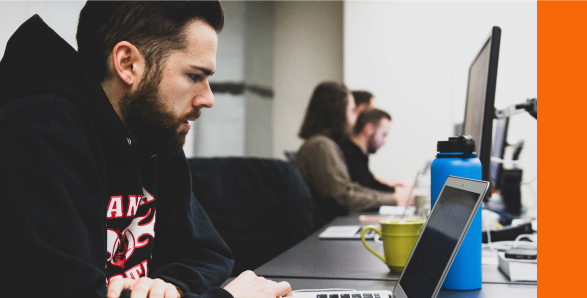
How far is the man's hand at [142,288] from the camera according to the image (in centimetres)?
67

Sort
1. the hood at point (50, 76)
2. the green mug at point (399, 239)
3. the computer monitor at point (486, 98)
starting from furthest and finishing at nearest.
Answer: the computer monitor at point (486, 98), the green mug at point (399, 239), the hood at point (50, 76)

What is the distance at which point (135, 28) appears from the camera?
88 cm

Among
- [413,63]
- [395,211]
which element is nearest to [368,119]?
[395,211]

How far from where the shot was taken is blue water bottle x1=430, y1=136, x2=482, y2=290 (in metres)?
0.81

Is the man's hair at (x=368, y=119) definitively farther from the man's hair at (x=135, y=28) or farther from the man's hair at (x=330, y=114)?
the man's hair at (x=135, y=28)

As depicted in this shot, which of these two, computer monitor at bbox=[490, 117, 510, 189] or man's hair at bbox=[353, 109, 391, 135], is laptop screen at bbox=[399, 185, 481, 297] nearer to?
computer monitor at bbox=[490, 117, 510, 189]

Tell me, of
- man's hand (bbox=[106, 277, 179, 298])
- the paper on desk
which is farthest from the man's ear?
the paper on desk

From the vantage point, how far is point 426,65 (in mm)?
4410

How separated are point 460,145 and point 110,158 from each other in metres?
0.60

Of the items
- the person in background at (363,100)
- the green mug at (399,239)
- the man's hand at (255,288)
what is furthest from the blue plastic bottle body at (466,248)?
the person in background at (363,100)

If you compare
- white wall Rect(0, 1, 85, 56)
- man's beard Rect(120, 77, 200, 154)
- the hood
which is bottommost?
man's beard Rect(120, 77, 200, 154)

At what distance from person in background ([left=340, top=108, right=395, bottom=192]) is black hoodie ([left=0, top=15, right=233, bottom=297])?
196 cm

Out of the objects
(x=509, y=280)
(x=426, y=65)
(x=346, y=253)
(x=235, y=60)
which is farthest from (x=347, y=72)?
(x=509, y=280)

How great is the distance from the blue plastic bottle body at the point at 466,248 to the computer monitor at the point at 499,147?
128 centimetres
